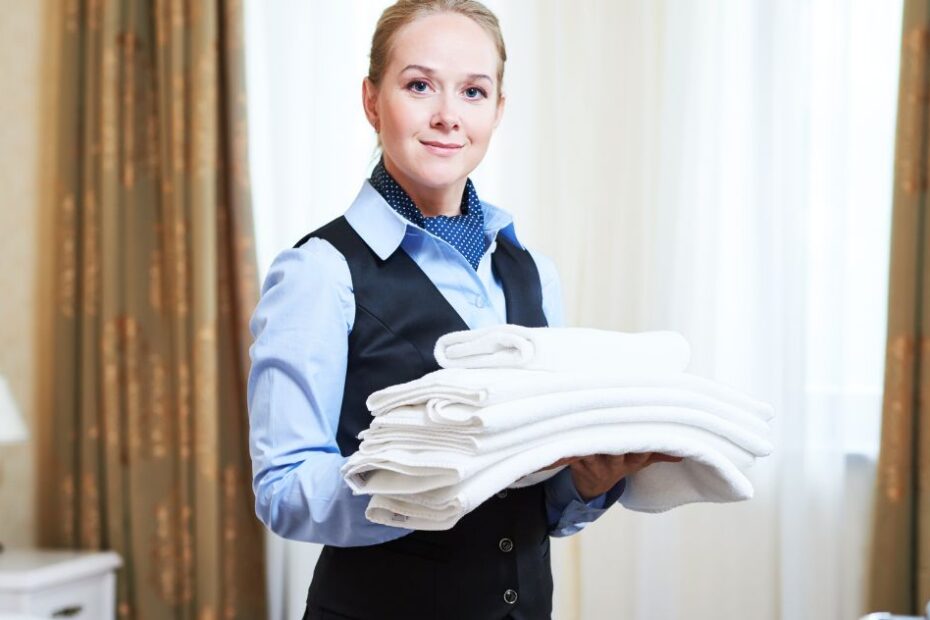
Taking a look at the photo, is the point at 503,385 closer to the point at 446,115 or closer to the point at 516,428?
the point at 516,428

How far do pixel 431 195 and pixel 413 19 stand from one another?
205mm

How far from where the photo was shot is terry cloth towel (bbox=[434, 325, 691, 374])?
1.12 meters

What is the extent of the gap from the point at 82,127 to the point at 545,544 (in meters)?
2.75

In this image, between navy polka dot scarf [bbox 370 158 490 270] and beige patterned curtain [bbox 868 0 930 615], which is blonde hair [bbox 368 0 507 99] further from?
beige patterned curtain [bbox 868 0 930 615]

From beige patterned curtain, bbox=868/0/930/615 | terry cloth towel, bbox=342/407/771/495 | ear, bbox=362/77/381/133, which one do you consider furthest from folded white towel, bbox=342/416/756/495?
beige patterned curtain, bbox=868/0/930/615

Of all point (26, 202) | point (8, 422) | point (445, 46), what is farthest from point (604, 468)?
point (26, 202)

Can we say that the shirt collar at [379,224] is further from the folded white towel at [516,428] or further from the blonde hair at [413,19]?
the folded white towel at [516,428]

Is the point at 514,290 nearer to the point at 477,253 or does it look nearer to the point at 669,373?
the point at 477,253

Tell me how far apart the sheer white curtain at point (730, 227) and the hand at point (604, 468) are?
6.07ft

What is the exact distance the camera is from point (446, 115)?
51.9 inches

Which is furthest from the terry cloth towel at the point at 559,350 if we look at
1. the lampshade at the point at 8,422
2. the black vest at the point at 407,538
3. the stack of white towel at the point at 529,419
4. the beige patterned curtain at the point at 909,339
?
the lampshade at the point at 8,422

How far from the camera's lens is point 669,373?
1.14 meters

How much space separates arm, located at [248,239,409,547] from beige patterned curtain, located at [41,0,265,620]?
2.26 metres

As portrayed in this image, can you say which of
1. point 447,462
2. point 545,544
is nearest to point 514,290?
point 545,544
